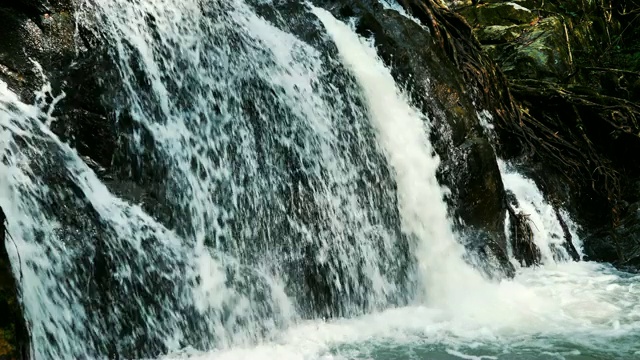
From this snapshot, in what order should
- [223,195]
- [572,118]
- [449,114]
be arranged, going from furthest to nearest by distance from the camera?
[572,118]
[449,114]
[223,195]

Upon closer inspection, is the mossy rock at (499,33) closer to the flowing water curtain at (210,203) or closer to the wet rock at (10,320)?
the flowing water curtain at (210,203)

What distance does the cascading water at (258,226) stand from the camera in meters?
3.78

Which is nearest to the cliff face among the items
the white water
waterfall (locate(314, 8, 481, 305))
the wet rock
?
the white water

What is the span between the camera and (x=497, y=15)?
10672 millimetres

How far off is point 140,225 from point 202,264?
1.72 ft

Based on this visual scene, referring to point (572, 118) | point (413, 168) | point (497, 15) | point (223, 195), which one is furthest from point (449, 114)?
point (497, 15)

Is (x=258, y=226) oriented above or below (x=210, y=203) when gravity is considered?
below

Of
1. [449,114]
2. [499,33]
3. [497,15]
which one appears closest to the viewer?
[449,114]

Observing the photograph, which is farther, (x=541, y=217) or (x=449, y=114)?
(x=541, y=217)

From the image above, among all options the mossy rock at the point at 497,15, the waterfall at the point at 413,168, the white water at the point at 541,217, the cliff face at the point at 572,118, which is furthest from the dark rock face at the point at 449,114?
the mossy rock at the point at 497,15

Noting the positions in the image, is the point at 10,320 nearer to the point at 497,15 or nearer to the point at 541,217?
the point at 541,217

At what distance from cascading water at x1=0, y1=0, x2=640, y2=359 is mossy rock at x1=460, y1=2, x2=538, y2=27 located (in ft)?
15.4

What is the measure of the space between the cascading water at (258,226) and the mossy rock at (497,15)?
15.4ft

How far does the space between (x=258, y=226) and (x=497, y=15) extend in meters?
7.49
